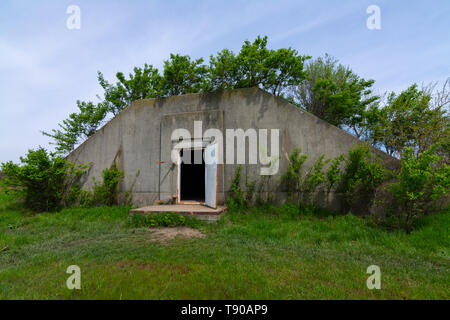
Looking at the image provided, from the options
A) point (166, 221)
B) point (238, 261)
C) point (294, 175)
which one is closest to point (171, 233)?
point (166, 221)

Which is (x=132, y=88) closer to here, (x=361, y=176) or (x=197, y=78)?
(x=197, y=78)

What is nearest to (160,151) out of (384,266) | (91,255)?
(91,255)

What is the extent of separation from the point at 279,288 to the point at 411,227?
387 cm

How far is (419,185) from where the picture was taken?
4121mm

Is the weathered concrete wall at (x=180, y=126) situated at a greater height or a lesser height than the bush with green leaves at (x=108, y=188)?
greater

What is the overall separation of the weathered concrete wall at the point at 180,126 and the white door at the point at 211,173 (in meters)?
0.33

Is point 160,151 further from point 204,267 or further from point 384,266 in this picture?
point 384,266

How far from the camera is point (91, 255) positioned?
3328 mm

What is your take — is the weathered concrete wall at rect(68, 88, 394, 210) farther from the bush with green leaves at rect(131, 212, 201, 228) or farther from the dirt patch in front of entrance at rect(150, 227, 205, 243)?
the dirt patch in front of entrance at rect(150, 227, 205, 243)

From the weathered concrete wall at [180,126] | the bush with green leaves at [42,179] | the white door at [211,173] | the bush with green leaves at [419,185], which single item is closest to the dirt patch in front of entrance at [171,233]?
the white door at [211,173]

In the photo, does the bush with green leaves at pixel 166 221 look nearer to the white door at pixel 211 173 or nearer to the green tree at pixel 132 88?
the white door at pixel 211 173

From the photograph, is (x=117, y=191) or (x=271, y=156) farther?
(x=117, y=191)

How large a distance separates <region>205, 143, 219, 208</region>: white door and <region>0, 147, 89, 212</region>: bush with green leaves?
501 cm

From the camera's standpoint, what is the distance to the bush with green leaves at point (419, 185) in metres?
4.02
